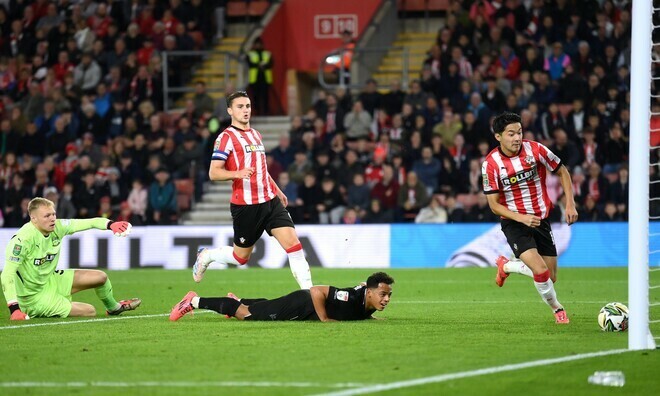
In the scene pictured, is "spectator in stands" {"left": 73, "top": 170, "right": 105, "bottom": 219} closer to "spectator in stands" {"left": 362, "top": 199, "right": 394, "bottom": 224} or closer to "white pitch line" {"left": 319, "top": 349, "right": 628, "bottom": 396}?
"spectator in stands" {"left": 362, "top": 199, "right": 394, "bottom": 224}

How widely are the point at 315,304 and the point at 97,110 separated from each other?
686 inches

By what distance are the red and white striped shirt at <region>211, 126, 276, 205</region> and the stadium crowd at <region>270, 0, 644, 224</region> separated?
34.6ft

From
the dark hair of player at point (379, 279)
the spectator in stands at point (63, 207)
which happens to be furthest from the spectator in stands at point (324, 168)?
the dark hair of player at point (379, 279)

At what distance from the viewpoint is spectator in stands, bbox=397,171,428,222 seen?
22938 mm

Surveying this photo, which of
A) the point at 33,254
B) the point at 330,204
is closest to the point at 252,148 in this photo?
the point at 33,254

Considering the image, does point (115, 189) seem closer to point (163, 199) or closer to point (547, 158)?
point (163, 199)

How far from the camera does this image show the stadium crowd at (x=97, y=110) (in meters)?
24.9

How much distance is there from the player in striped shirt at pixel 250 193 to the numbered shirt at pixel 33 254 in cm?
170

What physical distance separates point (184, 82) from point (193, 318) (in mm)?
17896

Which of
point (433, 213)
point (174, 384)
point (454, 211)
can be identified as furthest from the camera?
point (433, 213)

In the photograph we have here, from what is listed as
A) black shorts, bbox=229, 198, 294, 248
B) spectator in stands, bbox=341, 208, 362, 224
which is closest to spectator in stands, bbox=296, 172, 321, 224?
spectator in stands, bbox=341, 208, 362, 224

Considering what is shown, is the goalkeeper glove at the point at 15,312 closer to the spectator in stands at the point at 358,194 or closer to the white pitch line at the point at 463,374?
the white pitch line at the point at 463,374

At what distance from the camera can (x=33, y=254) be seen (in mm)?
12086

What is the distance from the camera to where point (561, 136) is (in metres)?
22.6
